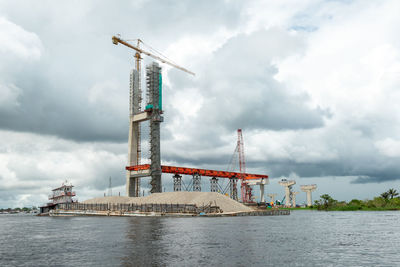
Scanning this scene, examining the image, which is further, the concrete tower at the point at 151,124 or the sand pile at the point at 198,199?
the concrete tower at the point at 151,124

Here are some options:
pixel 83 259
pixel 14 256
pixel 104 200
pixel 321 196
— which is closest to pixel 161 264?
pixel 83 259

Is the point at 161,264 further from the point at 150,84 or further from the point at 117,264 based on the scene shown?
the point at 150,84

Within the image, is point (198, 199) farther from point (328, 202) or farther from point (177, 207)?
point (328, 202)

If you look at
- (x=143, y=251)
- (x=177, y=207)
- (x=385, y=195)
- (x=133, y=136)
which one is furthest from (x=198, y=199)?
(x=385, y=195)

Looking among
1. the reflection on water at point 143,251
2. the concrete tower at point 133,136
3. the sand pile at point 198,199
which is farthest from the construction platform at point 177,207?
the reflection on water at point 143,251

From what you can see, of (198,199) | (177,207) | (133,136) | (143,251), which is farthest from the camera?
(133,136)

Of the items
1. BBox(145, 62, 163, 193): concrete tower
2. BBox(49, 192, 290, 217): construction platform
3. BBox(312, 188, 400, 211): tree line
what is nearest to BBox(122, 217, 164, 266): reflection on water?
BBox(49, 192, 290, 217): construction platform

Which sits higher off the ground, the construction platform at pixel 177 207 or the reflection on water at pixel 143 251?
the construction platform at pixel 177 207

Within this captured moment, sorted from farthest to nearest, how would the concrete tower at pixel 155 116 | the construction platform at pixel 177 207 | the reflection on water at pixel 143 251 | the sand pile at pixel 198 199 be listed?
the concrete tower at pixel 155 116 → the sand pile at pixel 198 199 → the construction platform at pixel 177 207 → the reflection on water at pixel 143 251

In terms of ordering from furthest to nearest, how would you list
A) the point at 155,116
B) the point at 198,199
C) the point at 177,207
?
1. the point at 155,116
2. the point at 198,199
3. the point at 177,207

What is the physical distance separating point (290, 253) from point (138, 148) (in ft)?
455

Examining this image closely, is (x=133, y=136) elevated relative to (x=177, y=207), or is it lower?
elevated

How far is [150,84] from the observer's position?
16150cm

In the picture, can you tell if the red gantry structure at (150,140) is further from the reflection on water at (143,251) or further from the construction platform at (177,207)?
the reflection on water at (143,251)
